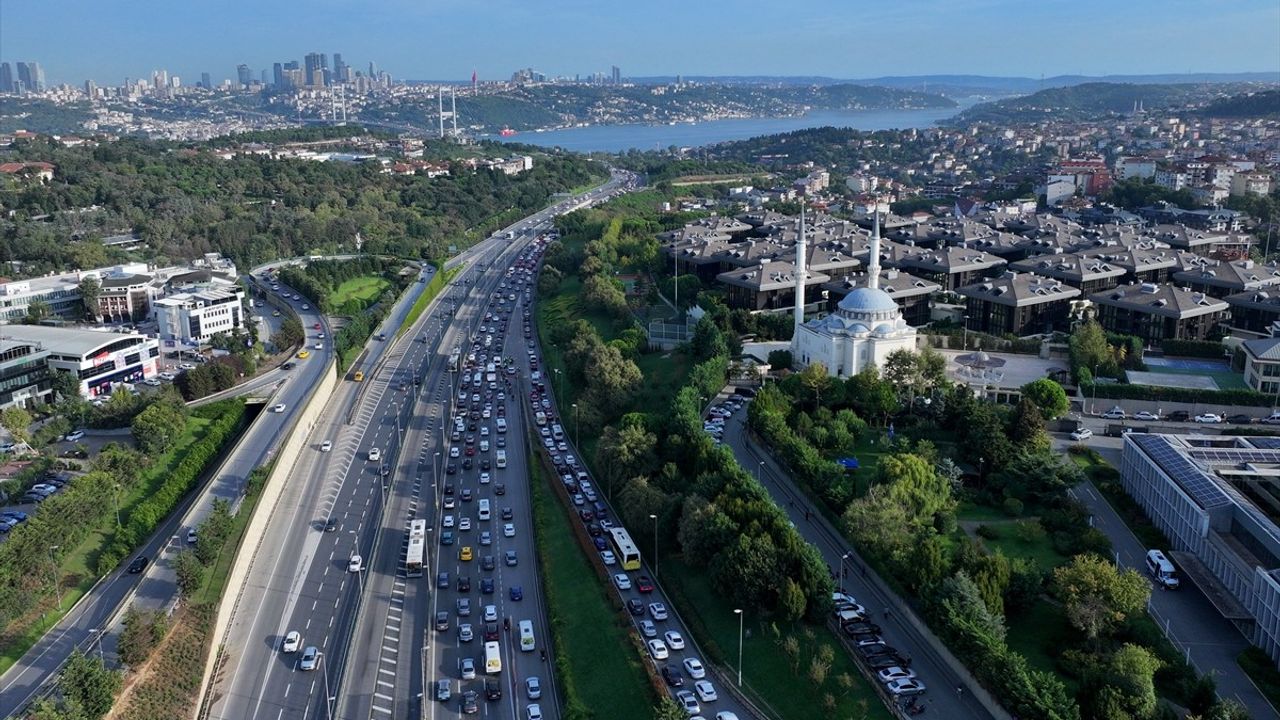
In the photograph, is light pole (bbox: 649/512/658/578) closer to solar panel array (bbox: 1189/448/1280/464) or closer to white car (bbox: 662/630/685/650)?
white car (bbox: 662/630/685/650)

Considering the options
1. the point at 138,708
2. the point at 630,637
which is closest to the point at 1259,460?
the point at 630,637

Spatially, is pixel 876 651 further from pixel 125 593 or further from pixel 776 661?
pixel 125 593

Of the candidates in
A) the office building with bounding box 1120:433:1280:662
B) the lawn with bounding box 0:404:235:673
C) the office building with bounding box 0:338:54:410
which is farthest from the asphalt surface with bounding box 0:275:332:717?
the office building with bounding box 1120:433:1280:662

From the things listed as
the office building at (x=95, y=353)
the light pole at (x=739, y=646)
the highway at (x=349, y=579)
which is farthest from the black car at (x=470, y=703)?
the office building at (x=95, y=353)

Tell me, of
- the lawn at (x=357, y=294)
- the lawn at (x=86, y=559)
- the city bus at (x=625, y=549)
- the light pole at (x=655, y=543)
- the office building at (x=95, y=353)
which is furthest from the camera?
the lawn at (x=357, y=294)

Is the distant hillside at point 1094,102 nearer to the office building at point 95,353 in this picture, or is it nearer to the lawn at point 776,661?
the office building at point 95,353

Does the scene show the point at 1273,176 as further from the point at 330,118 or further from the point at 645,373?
the point at 330,118
